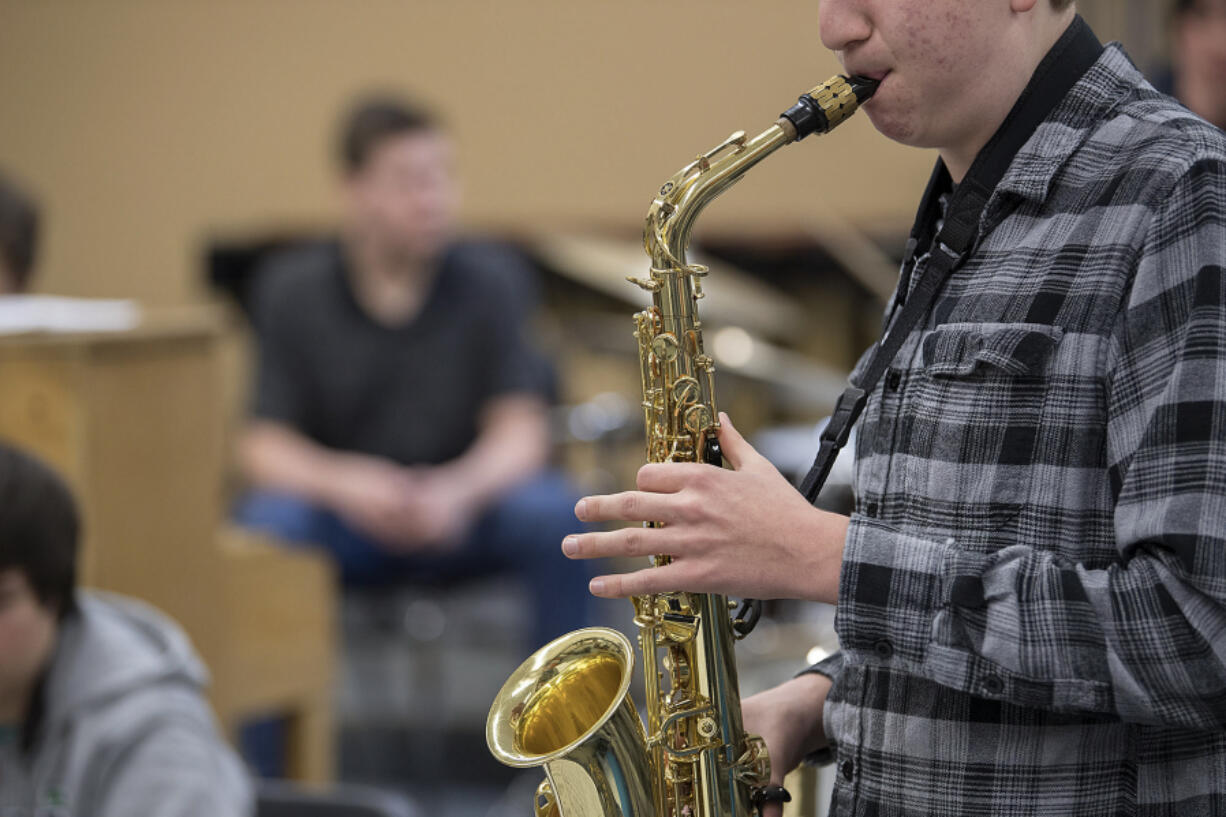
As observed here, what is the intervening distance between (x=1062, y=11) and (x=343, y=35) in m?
6.00

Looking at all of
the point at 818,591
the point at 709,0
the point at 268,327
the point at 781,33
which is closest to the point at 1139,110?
the point at 818,591

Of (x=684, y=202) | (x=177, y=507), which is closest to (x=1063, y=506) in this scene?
(x=684, y=202)

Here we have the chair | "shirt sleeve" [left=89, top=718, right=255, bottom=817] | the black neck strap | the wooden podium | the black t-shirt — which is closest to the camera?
the black neck strap

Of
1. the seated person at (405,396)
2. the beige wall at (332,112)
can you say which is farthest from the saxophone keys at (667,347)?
the beige wall at (332,112)

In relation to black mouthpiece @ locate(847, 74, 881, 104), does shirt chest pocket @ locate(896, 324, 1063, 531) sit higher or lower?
lower

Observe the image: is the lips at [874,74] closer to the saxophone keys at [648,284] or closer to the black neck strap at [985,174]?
the black neck strap at [985,174]

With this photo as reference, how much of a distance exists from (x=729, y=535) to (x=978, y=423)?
8.8 inches

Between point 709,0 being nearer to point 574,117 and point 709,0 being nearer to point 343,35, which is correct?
point 574,117

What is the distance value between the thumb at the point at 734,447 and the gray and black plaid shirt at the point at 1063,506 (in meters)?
0.11

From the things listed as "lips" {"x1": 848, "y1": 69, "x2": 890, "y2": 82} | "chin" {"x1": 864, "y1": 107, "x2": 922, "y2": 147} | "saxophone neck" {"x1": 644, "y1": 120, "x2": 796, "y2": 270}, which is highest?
"lips" {"x1": 848, "y1": 69, "x2": 890, "y2": 82}

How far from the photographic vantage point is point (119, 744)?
1.97 metres

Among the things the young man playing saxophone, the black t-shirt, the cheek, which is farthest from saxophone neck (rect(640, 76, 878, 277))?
the black t-shirt

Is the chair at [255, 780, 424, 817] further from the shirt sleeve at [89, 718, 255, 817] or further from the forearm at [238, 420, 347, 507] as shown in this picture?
the forearm at [238, 420, 347, 507]

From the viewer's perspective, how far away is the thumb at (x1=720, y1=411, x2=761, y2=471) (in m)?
1.23
